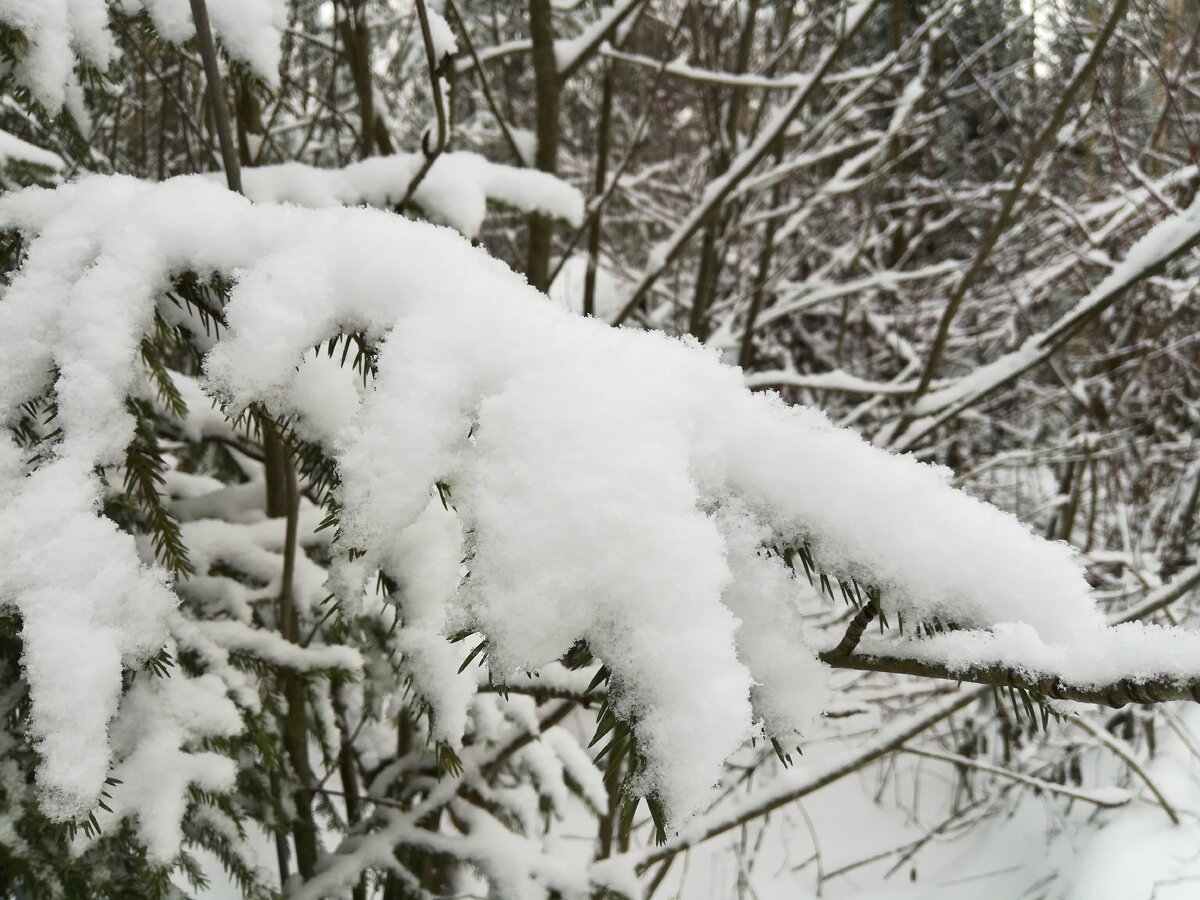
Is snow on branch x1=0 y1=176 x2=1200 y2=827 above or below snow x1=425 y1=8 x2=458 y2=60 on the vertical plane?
below

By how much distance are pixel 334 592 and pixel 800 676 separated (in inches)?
25.7

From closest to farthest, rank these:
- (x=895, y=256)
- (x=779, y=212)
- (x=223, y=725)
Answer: (x=223, y=725) → (x=779, y=212) → (x=895, y=256)

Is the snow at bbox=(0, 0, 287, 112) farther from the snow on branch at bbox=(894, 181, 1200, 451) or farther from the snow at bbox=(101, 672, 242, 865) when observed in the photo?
the snow on branch at bbox=(894, 181, 1200, 451)

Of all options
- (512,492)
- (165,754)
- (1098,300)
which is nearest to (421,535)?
(512,492)

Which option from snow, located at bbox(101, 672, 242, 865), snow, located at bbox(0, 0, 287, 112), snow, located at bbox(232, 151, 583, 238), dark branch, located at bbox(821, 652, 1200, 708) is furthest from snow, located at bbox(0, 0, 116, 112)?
dark branch, located at bbox(821, 652, 1200, 708)

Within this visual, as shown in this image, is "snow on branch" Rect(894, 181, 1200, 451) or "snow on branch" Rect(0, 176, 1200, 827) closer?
"snow on branch" Rect(0, 176, 1200, 827)

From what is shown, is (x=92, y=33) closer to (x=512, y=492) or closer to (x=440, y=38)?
(x=440, y=38)

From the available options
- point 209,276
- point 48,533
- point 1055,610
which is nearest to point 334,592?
point 48,533

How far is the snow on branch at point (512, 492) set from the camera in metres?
0.49

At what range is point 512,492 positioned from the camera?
543mm

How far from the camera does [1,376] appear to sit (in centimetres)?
77

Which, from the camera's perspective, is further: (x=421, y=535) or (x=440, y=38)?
(x=440, y=38)

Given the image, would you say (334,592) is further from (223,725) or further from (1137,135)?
(1137,135)

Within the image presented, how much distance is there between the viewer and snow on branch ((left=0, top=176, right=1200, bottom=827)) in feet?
1.62
